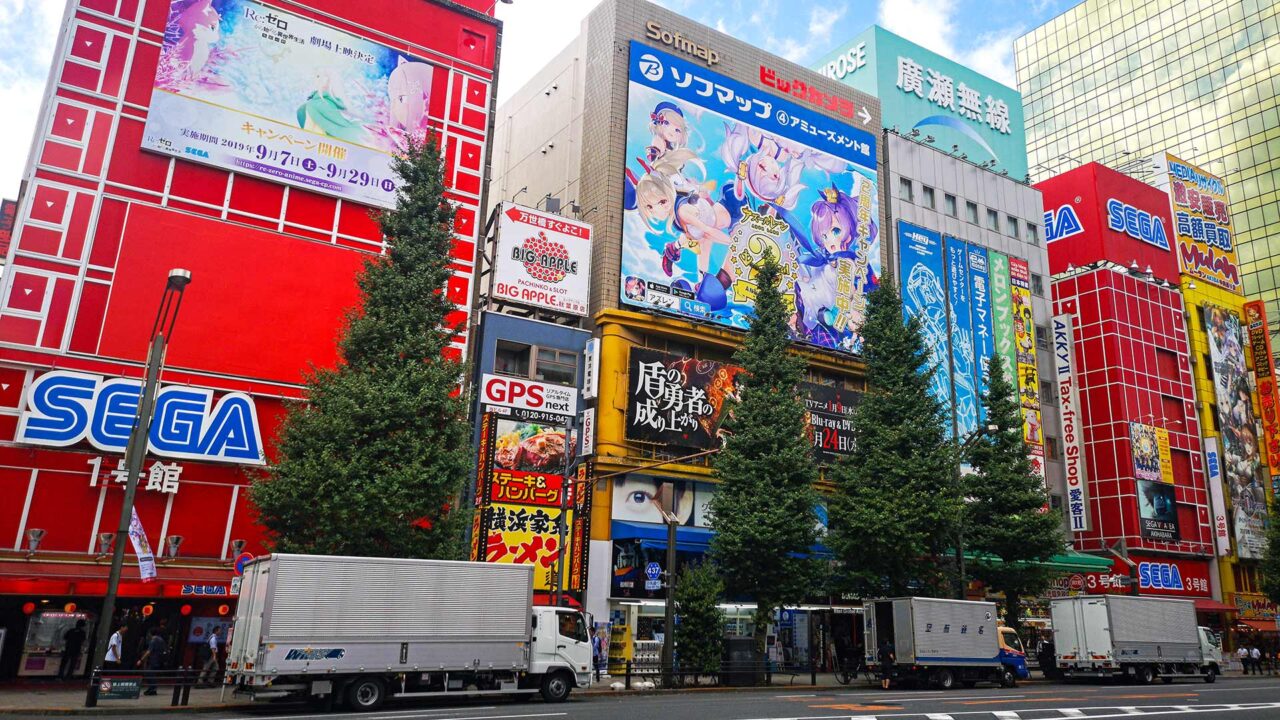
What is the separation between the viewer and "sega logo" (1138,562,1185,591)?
52.7 m

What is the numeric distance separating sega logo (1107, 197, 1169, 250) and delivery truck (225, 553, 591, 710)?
179 feet

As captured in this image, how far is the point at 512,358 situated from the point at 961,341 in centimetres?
2737

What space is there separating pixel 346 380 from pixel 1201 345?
201 ft

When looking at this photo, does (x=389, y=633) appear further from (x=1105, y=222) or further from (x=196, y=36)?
(x=1105, y=222)

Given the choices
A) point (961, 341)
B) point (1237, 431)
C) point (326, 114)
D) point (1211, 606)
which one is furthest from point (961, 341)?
point (326, 114)

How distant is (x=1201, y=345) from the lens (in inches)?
2430

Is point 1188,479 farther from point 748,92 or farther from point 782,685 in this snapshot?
point 782,685

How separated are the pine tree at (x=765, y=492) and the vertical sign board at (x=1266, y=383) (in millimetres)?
47879

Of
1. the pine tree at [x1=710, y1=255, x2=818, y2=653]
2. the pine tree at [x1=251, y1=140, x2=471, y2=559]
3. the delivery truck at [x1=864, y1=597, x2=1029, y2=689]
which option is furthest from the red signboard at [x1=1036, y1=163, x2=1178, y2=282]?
the pine tree at [x1=251, y1=140, x2=471, y2=559]

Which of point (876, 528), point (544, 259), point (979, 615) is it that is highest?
point (544, 259)

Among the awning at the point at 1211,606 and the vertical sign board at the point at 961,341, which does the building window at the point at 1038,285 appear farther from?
the awning at the point at 1211,606

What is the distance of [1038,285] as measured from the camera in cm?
5647

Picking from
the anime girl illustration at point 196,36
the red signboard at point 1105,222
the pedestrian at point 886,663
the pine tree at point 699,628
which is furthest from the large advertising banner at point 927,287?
the anime girl illustration at point 196,36

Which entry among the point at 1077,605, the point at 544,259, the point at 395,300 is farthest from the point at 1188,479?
the point at 395,300
